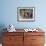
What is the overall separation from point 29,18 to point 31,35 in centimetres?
70

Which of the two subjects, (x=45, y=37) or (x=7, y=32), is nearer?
(x=7, y=32)

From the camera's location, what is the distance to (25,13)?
4.57m

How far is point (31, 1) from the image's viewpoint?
178 inches

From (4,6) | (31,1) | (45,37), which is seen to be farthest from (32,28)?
(4,6)

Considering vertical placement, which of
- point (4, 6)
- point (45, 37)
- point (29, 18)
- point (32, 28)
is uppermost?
point (4, 6)

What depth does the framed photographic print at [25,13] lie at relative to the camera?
4527 mm

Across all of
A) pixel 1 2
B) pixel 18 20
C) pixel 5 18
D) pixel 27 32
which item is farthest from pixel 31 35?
pixel 1 2

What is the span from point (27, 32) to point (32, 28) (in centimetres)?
54

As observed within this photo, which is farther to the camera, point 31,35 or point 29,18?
point 29,18

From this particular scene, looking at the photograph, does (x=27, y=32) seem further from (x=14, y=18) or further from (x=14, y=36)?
(x=14, y=18)

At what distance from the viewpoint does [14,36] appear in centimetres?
409

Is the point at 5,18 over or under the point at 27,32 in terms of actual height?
over

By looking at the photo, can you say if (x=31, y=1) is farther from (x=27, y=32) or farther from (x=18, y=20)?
(x=27, y=32)

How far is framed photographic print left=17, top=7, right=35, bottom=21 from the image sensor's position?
4.53 m
